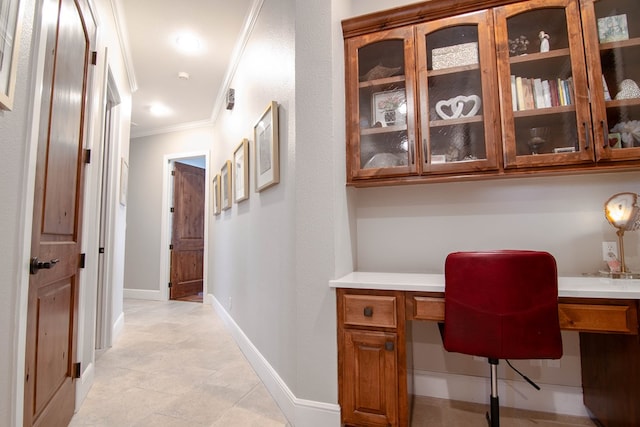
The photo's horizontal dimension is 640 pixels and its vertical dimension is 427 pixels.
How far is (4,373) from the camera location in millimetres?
1011

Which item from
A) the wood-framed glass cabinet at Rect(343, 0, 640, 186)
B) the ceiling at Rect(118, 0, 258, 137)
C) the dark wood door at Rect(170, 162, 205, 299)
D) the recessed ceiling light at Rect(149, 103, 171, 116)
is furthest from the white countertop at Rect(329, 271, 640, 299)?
the dark wood door at Rect(170, 162, 205, 299)

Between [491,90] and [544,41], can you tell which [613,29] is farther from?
[491,90]

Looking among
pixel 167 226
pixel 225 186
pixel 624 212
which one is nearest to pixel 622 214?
pixel 624 212

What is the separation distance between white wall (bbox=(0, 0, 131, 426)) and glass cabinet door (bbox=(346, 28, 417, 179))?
1.38 m

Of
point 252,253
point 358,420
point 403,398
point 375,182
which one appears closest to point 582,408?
point 403,398

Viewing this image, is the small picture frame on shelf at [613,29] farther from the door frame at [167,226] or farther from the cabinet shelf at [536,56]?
the door frame at [167,226]

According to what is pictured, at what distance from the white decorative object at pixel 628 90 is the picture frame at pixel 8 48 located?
248cm

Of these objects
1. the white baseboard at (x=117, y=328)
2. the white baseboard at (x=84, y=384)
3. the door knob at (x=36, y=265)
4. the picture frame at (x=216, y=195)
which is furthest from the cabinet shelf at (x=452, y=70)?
the white baseboard at (x=117, y=328)

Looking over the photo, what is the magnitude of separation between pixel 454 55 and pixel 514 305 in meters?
1.35

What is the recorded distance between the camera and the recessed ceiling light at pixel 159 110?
14.4ft

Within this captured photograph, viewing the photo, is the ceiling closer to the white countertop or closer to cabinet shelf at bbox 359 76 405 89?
cabinet shelf at bbox 359 76 405 89

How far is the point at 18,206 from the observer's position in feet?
3.61

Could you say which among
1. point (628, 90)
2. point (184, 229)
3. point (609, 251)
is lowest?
point (609, 251)

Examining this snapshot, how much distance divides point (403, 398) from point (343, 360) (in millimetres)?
309
